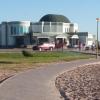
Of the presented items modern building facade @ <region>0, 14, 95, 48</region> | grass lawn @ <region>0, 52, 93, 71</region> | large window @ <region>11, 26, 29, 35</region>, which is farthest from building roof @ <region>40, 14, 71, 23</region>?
grass lawn @ <region>0, 52, 93, 71</region>

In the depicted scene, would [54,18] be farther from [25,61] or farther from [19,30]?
[25,61]

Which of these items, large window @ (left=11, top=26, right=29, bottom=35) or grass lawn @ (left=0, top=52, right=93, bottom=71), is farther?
large window @ (left=11, top=26, right=29, bottom=35)

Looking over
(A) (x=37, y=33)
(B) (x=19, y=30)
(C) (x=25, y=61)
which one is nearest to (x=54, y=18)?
(A) (x=37, y=33)

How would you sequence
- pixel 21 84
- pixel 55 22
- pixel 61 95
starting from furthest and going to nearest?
pixel 55 22 → pixel 21 84 → pixel 61 95

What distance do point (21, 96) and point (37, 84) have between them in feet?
13.2

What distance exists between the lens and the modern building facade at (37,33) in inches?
4370

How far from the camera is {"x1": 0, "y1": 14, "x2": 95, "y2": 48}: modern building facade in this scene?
11100 cm

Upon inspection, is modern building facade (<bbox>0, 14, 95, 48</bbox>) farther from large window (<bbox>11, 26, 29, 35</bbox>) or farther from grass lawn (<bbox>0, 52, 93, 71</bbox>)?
grass lawn (<bbox>0, 52, 93, 71</bbox>)

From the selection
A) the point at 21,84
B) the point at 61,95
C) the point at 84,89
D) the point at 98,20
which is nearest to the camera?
the point at 61,95

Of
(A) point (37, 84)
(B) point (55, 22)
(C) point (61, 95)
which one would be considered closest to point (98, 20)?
(A) point (37, 84)

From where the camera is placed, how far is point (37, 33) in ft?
372

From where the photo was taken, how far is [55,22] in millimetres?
117688

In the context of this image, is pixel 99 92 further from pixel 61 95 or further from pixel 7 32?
pixel 7 32

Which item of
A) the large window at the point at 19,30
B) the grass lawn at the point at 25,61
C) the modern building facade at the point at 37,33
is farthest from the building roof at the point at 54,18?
the grass lawn at the point at 25,61
